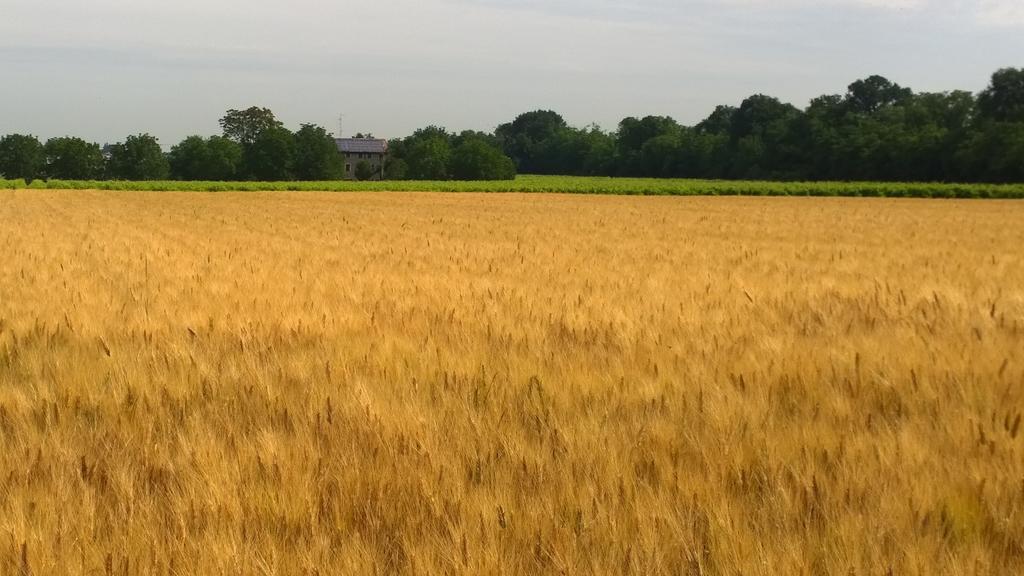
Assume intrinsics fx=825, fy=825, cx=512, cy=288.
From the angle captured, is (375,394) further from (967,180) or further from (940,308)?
(967,180)

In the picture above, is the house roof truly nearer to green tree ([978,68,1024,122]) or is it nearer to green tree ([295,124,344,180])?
green tree ([295,124,344,180])

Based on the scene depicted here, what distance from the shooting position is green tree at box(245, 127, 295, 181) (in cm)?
9725

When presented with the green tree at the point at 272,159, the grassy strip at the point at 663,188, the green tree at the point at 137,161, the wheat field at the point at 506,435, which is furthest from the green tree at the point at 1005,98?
the green tree at the point at 137,161

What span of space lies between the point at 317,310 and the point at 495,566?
3.64 meters

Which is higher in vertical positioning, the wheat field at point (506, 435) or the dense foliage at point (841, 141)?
the dense foliage at point (841, 141)

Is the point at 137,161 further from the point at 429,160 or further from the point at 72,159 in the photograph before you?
the point at 429,160

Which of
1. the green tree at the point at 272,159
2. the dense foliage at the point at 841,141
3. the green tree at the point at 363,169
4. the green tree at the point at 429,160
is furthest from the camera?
the green tree at the point at 363,169

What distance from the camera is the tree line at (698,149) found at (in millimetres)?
68625

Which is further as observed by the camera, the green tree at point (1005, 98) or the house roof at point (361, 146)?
the house roof at point (361, 146)

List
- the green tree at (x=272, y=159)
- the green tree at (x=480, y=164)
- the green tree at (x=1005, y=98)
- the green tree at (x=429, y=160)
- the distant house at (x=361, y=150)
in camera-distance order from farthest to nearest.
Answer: the distant house at (x=361, y=150) < the green tree at (x=429, y=160) < the green tree at (x=480, y=164) < the green tree at (x=272, y=159) < the green tree at (x=1005, y=98)

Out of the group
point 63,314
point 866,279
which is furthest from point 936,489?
point 866,279

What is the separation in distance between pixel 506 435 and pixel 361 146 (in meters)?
152

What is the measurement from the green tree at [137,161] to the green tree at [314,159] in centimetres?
1771

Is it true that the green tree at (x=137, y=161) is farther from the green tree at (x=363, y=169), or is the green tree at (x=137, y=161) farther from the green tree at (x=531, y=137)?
the green tree at (x=531, y=137)
